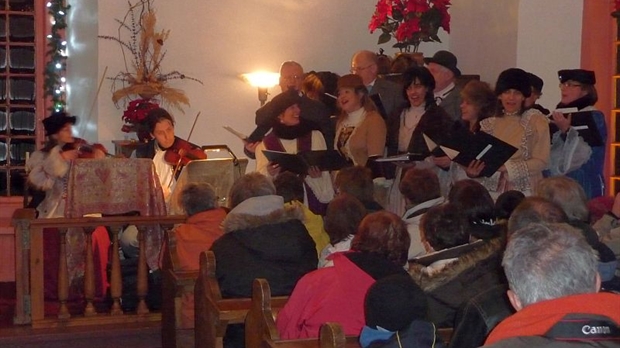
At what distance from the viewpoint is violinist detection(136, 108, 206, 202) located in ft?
21.0

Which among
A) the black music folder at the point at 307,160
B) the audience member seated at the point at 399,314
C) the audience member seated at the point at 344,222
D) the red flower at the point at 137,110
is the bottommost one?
the audience member seated at the point at 399,314

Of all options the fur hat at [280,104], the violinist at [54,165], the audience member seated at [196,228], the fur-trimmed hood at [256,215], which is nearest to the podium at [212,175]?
the fur hat at [280,104]

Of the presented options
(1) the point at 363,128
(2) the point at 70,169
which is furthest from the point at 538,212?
(2) the point at 70,169

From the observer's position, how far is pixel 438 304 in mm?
3104

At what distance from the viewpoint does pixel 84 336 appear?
5.32 m

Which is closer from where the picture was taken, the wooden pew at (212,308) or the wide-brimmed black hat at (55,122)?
the wooden pew at (212,308)

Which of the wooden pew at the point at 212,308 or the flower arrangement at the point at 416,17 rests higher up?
the flower arrangement at the point at 416,17

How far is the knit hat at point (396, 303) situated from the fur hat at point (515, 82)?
276 cm

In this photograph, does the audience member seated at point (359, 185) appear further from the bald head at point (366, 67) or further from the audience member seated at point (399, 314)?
the audience member seated at point (399, 314)

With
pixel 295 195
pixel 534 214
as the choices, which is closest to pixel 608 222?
pixel 534 214

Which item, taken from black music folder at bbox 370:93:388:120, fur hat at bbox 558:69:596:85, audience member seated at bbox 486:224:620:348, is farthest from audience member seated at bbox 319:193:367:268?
black music folder at bbox 370:93:388:120

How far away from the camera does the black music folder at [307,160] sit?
5828 mm

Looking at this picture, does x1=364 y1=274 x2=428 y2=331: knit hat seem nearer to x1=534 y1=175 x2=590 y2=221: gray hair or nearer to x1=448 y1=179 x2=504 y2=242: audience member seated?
x1=448 y1=179 x2=504 y2=242: audience member seated

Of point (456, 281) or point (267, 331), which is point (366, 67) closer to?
point (456, 281)
